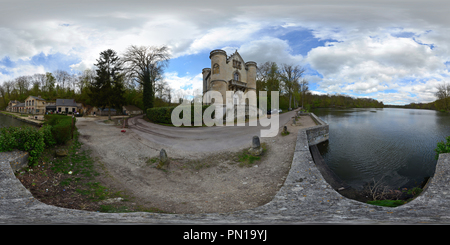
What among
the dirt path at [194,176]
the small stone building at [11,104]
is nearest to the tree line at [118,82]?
the small stone building at [11,104]

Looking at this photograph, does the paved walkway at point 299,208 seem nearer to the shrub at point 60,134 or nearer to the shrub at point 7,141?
the shrub at point 7,141

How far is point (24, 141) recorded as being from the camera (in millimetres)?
6656

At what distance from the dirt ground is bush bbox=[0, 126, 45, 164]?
1.51 meters

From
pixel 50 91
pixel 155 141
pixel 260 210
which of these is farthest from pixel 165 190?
pixel 50 91

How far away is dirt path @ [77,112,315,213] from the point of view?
16.8 feet

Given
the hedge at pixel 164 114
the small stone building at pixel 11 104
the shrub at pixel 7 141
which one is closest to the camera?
the shrub at pixel 7 141

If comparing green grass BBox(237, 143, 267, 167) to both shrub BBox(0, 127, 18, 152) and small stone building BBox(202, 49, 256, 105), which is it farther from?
small stone building BBox(202, 49, 256, 105)

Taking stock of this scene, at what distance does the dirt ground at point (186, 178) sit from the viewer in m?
4.99

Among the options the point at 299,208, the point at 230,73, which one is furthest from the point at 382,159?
the point at 230,73

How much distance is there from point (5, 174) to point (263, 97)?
1367 inches

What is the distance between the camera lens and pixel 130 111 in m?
41.1

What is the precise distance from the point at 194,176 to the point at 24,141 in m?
6.70

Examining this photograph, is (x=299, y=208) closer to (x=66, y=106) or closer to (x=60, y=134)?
(x=60, y=134)
